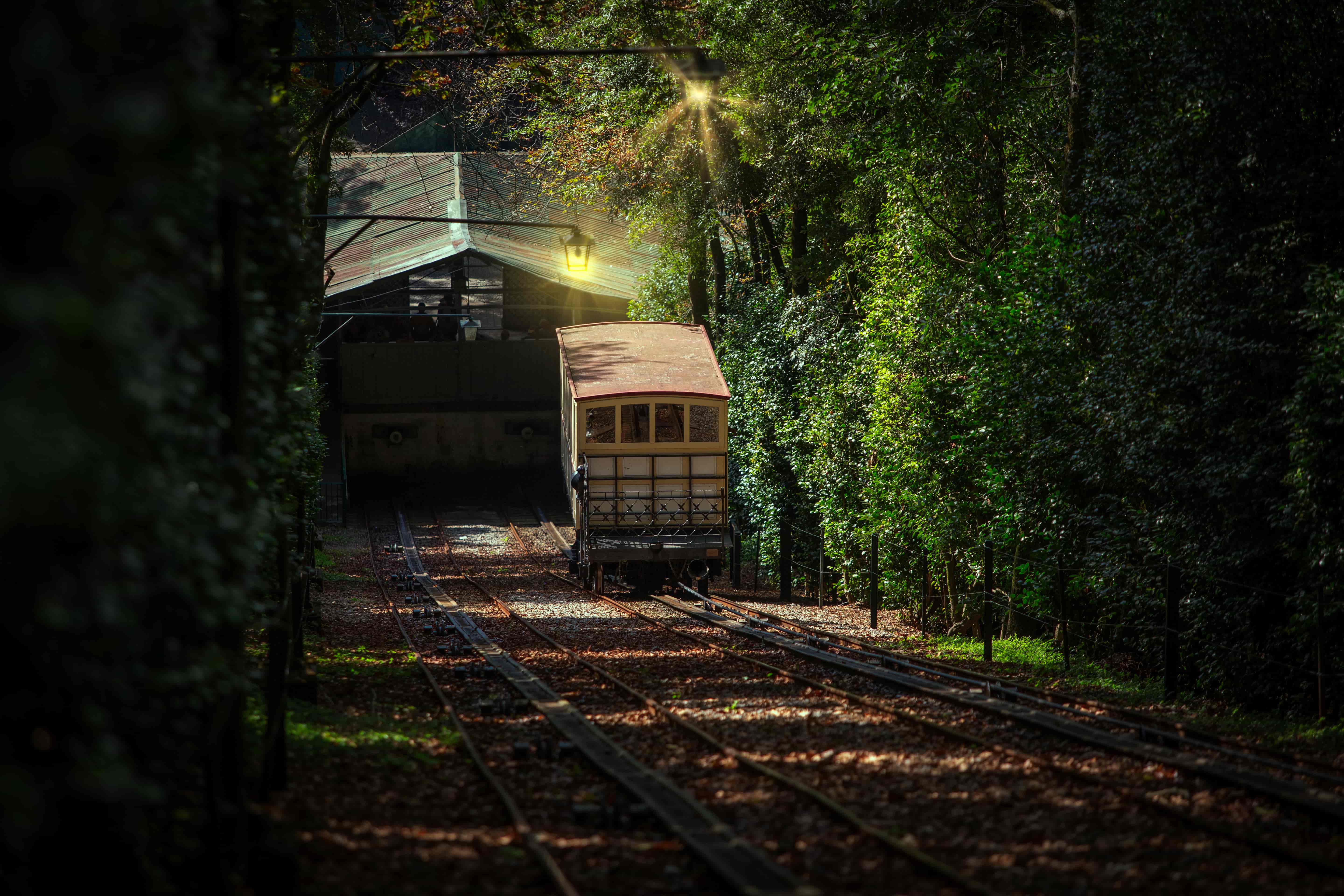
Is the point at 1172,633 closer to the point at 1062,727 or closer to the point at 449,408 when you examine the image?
the point at 1062,727

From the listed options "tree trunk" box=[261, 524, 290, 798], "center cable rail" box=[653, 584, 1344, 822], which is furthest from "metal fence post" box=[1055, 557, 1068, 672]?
"tree trunk" box=[261, 524, 290, 798]

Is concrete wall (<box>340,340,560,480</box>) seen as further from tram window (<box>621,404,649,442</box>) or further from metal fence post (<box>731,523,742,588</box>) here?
tram window (<box>621,404,649,442</box>)

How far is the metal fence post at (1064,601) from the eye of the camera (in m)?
12.3

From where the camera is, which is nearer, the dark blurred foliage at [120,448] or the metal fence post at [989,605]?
the dark blurred foliage at [120,448]

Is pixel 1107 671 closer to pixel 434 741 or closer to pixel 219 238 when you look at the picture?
pixel 434 741

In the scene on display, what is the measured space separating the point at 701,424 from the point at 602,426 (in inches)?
65.3

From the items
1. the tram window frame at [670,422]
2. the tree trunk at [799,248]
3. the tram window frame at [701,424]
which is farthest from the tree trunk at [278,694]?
the tree trunk at [799,248]

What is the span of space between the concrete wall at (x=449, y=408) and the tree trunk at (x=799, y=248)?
11.3 meters

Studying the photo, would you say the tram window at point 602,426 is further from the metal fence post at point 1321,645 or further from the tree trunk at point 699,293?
the metal fence post at point 1321,645

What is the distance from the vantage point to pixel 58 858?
3.74 metres

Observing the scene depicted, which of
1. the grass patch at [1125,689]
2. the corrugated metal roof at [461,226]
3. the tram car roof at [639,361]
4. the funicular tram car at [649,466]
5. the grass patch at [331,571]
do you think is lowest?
the grass patch at [1125,689]

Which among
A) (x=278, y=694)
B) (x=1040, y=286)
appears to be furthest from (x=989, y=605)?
(x=278, y=694)

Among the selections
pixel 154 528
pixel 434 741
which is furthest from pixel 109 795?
pixel 434 741

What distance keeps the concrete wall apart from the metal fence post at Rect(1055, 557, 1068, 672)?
2100cm
